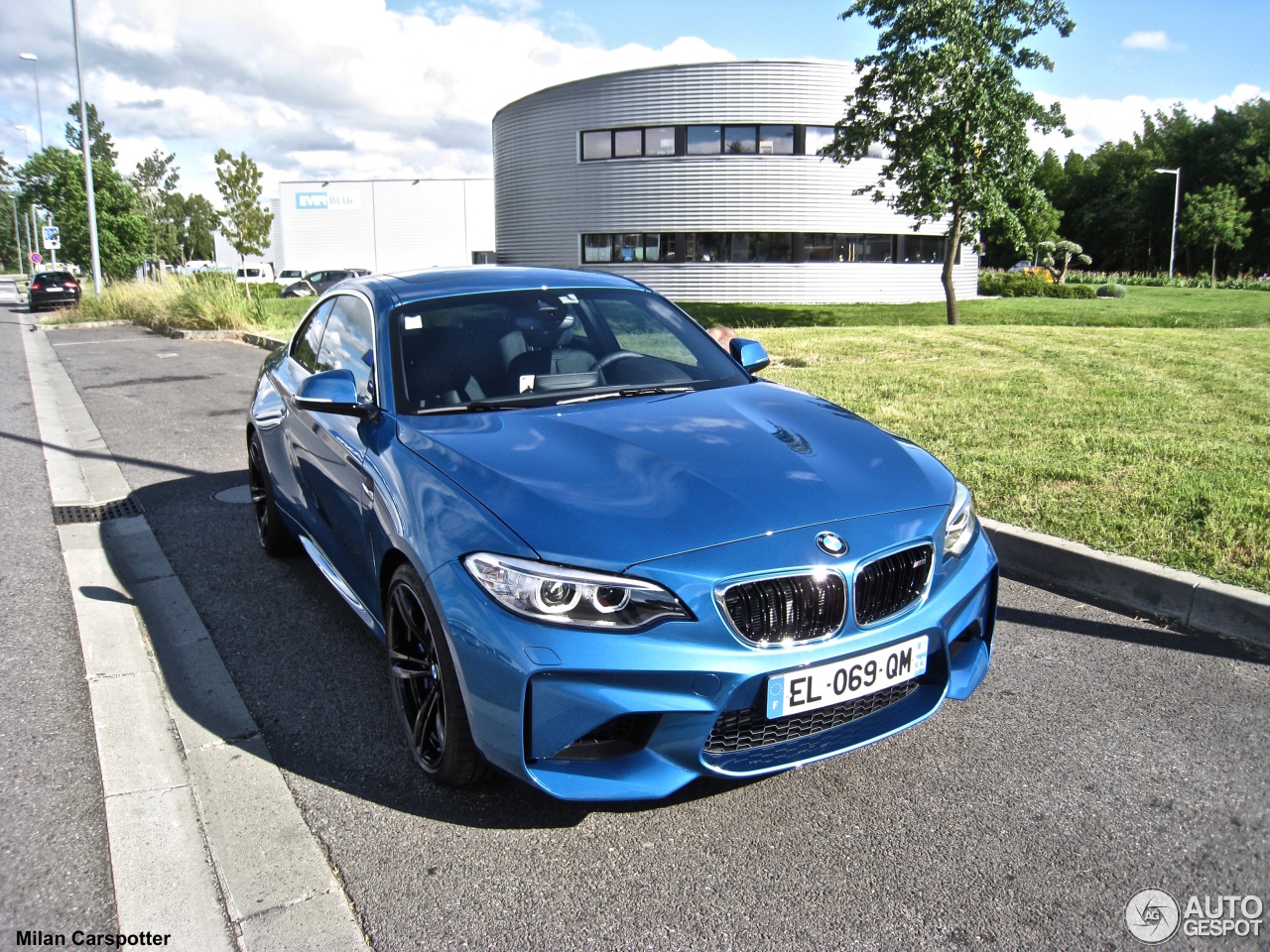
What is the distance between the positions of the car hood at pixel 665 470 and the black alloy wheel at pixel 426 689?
41cm

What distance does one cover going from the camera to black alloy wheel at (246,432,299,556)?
200 inches

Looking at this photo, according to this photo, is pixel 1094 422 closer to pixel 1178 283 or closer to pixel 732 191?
pixel 732 191

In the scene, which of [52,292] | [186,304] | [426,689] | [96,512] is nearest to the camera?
Answer: [426,689]

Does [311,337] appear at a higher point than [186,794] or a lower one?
higher

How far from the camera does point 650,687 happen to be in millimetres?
2383

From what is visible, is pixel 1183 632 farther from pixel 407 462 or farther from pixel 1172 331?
pixel 1172 331

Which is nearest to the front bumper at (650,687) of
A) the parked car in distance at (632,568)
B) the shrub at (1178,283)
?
the parked car in distance at (632,568)

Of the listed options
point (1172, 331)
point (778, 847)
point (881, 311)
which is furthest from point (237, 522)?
point (881, 311)

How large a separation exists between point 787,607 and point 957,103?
20493 mm

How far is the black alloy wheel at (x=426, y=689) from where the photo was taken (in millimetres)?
2697

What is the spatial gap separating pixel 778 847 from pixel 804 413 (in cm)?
159

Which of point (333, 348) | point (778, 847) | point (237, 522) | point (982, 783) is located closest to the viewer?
point (778, 847)

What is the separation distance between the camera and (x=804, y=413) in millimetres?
3566

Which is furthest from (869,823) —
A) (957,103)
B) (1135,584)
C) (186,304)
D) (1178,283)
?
(1178,283)
